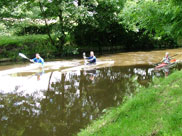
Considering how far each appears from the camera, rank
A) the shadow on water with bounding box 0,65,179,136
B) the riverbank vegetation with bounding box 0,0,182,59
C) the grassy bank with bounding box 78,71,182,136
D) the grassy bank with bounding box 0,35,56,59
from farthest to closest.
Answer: the grassy bank with bounding box 0,35,56,59 < the riverbank vegetation with bounding box 0,0,182,59 < the shadow on water with bounding box 0,65,179,136 < the grassy bank with bounding box 78,71,182,136

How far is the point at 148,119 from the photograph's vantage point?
5008 millimetres

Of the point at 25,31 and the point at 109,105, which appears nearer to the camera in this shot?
the point at 109,105

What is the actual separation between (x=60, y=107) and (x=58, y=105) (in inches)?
10.4

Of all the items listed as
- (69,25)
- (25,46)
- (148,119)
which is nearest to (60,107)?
(148,119)

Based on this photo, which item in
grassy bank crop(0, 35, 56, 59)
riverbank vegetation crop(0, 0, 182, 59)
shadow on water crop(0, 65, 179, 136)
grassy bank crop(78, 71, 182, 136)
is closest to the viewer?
grassy bank crop(78, 71, 182, 136)

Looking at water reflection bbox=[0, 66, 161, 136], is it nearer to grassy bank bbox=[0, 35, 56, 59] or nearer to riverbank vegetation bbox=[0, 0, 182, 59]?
riverbank vegetation bbox=[0, 0, 182, 59]

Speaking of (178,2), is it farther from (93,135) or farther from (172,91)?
(93,135)

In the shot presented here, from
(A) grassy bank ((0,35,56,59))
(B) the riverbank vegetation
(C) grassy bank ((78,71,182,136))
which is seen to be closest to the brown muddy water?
(C) grassy bank ((78,71,182,136))

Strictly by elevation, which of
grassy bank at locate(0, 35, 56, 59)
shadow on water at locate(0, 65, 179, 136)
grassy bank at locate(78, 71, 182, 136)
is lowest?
shadow on water at locate(0, 65, 179, 136)

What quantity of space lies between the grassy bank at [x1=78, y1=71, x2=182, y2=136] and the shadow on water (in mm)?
1300

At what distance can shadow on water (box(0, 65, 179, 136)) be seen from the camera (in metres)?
6.29

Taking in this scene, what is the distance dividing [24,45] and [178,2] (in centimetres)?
2344

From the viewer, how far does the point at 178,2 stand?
17.0 ft

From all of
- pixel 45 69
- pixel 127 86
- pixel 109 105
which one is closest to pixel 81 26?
pixel 45 69
